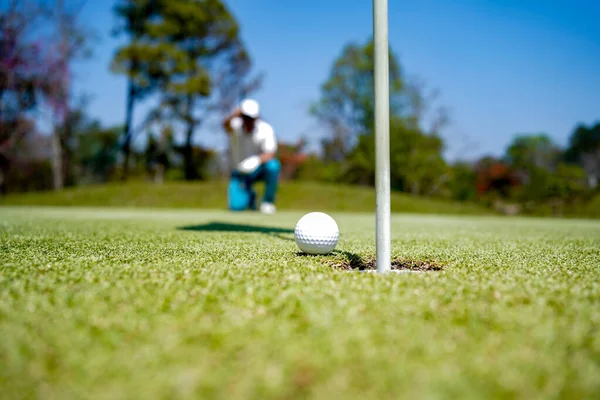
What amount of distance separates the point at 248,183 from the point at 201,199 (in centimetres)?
1335

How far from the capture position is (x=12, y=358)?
173cm

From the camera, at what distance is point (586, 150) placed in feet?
195

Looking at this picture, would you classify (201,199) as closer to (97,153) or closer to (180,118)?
(180,118)

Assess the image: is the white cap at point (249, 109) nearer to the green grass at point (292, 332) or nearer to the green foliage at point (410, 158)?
the green grass at point (292, 332)

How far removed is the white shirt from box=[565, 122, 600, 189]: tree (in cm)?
4440

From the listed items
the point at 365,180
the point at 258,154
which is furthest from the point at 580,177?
the point at 258,154

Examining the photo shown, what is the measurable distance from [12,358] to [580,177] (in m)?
50.0

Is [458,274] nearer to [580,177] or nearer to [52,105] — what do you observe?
[52,105]

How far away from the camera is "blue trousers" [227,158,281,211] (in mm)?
11505

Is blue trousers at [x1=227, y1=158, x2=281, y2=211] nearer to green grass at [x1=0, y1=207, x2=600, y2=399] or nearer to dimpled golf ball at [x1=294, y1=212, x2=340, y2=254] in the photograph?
dimpled golf ball at [x1=294, y1=212, x2=340, y2=254]

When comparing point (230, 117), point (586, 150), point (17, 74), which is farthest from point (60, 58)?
point (586, 150)

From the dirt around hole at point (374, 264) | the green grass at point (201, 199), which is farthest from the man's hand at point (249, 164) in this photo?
the green grass at point (201, 199)

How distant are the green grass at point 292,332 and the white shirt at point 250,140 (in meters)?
7.63

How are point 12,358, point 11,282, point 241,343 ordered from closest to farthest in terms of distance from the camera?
point 12,358
point 241,343
point 11,282
